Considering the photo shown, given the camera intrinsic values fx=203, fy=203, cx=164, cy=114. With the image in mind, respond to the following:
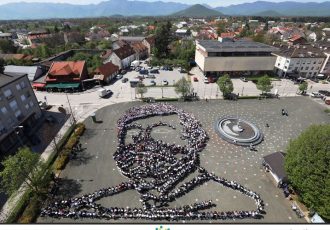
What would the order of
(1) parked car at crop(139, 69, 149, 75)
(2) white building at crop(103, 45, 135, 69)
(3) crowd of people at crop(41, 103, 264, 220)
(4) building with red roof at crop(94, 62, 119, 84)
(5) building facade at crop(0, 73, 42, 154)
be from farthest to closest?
(2) white building at crop(103, 45, 135, 69) → (1) parked car at crop(139, 69, 149, 75) → (4) building with red roof at crop(94, 62, 119, 84) → (5) building facade at crop(0, 73, 42, 154) → (3) crowd of people at crop(41, 103, 264, 220)

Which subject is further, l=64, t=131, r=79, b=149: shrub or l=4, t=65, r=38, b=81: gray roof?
l=4, t=65, r=38, b=81: gray roof

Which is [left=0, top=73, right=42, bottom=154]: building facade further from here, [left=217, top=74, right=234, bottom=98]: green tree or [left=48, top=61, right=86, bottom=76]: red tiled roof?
[left=217, top=74, right=234, bottom=98]: green tree

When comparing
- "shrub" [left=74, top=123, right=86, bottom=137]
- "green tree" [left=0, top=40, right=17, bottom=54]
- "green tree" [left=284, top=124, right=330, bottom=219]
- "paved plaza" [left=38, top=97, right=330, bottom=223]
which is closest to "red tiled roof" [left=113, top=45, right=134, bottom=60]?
"paved plaza" [left=38, top=97, right=330, bottom=223]

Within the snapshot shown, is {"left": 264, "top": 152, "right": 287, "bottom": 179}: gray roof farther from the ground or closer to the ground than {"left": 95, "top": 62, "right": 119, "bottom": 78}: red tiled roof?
closer to the ground

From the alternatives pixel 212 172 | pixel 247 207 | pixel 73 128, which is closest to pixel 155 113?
pixel 73 128

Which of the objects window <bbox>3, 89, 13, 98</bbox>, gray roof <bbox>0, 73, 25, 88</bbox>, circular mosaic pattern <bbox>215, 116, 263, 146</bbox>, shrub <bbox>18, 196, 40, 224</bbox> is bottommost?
circular mosaic pattern <bbox>215, 116, 263, 146</bbox>

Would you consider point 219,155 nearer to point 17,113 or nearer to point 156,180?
point 156,180

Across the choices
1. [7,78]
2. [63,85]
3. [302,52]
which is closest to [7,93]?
[7,78]
